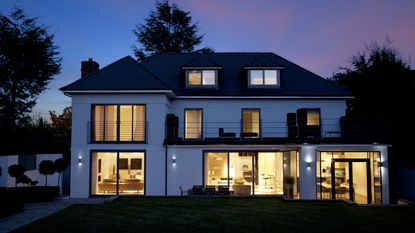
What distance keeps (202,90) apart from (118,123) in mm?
5906

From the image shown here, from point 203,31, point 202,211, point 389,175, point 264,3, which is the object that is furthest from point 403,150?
point 203,31

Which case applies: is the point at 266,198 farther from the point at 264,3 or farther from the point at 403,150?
the point at 264,3

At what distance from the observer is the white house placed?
2022cm

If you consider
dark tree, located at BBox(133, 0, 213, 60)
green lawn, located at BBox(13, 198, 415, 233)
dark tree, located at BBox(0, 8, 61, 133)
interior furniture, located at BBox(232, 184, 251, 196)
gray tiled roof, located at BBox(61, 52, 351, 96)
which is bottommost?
green lawn, located at BBox(13, 198, 415, 233)

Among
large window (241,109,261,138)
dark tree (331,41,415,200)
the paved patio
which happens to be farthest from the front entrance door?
the paved patio

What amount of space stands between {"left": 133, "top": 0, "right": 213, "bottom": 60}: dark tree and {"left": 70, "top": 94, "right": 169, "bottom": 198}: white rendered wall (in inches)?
1000

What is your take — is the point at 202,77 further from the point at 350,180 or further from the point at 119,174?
the point at 350,180

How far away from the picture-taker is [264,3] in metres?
26.6

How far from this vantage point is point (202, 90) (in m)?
24.8

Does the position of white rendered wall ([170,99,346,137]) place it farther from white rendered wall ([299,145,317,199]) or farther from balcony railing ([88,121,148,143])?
white rendered wall ([299,145,317,199])

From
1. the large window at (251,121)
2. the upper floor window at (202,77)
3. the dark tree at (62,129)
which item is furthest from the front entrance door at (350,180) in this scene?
the dark tree at (62,129)

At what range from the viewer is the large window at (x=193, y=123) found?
24266mm

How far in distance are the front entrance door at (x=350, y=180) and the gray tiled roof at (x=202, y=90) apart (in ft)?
17.6

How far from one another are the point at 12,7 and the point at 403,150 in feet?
125
